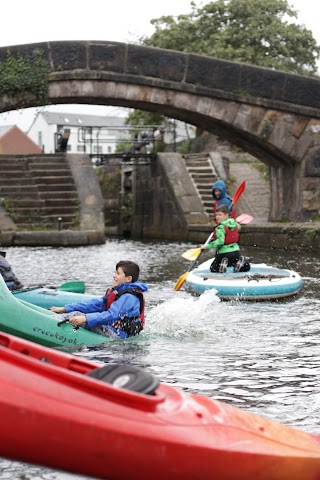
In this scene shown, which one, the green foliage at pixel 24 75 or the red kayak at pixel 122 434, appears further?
the green foliage at pixel 24 75

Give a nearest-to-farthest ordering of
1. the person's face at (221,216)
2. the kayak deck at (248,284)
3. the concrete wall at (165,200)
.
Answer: the kayak deck at (248,284)
the person's face at (221,216)
the concrete wall at (165,200)

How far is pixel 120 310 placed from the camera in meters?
6.71

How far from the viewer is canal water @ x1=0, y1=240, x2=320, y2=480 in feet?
16.7

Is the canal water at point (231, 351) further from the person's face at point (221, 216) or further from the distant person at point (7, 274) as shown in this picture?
the distant person at point (7, 274)

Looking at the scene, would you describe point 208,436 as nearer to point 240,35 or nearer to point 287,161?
point 287,161

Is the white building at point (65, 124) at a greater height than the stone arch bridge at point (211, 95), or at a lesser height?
greater

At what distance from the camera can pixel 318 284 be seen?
38.1ft

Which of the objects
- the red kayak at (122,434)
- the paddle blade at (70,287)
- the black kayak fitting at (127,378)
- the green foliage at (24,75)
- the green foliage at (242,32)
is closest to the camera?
the red kayak at (122,434)

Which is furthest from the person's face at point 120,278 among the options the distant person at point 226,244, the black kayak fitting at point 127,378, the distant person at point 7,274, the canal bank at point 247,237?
the canal bank at point 247,237

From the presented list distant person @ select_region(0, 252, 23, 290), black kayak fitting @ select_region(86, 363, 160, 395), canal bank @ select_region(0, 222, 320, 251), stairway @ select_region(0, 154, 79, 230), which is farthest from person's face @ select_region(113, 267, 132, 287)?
stairway @ select_region(0, 154, 79, 230)

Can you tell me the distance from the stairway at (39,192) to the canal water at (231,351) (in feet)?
29.3

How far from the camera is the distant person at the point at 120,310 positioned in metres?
6.68

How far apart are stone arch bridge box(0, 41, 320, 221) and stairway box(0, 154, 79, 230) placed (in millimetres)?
4451

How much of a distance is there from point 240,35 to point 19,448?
3474cm
